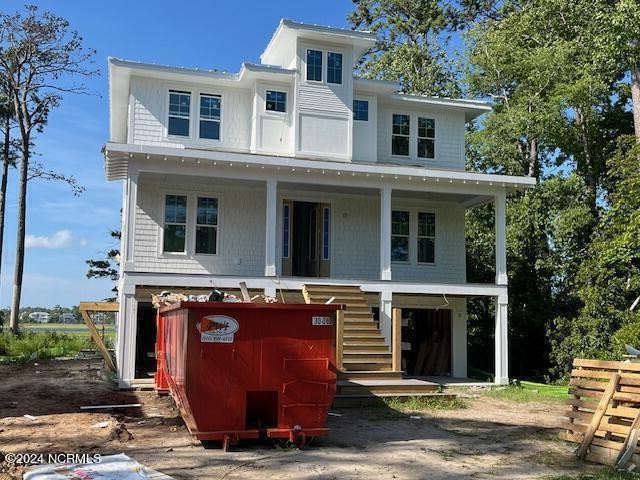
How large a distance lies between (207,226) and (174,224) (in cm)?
86

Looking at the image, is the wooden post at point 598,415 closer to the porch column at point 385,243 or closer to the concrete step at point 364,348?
the concrete step at point 364,348

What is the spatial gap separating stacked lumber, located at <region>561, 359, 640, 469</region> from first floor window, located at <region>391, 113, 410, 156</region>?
11.1m

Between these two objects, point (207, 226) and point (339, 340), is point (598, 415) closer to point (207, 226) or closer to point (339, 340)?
point (339, 340)

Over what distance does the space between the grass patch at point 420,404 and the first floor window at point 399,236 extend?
20.2ft

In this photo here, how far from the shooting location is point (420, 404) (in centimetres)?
1308

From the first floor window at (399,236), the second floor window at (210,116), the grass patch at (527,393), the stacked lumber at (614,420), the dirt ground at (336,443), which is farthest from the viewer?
the first floor window at (399,236)

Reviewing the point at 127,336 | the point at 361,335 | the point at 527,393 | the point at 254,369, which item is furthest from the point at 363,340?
the point at 254,369

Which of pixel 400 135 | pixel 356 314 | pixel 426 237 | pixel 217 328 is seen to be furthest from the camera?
pixel 426 237

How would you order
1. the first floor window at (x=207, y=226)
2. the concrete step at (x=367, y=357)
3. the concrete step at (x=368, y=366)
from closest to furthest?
the concrete step at (x=368, y=366)
the concrete step at (x=367, y=357)
the first floor window at (x=207, y=226)

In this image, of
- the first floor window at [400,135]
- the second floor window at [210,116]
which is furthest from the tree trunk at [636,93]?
the second floor window at [210,116]

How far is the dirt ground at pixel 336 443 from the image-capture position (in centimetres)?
765

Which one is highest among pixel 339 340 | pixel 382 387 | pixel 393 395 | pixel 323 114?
pixel 323 114

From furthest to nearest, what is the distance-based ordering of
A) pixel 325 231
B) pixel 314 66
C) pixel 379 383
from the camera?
pixel 325 231, pixel 314 66, pixel 379 383

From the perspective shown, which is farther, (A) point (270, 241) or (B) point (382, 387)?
(A) point (270, 241)
